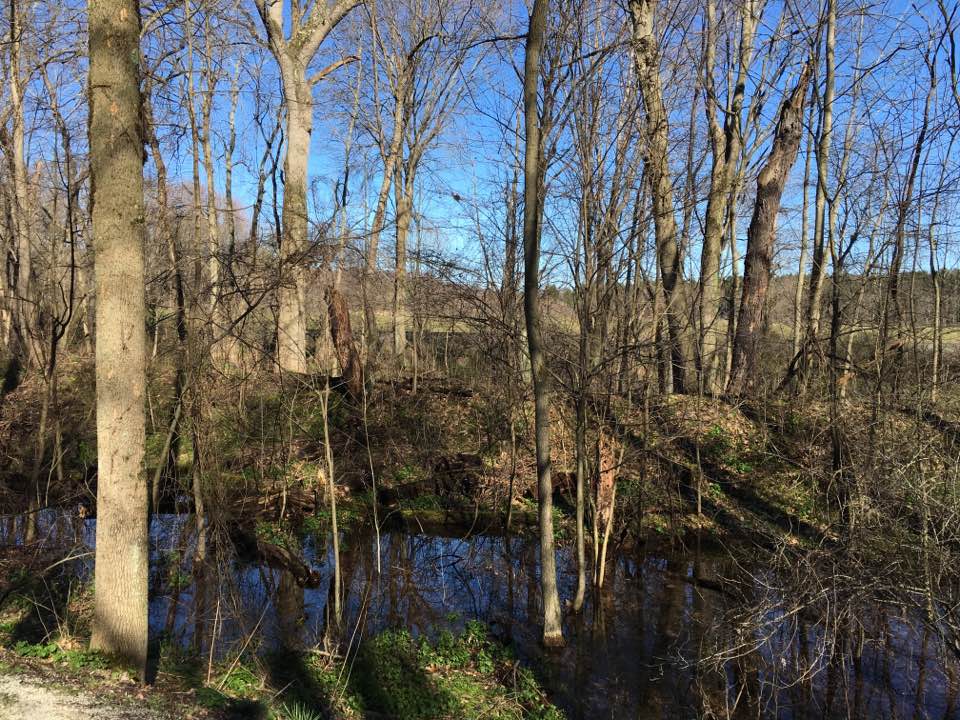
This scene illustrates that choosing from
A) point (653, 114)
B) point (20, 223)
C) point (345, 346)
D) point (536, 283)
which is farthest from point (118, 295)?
point (20, 223)

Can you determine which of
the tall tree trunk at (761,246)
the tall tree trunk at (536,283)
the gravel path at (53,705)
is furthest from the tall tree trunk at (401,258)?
the gravel path at (53,705)

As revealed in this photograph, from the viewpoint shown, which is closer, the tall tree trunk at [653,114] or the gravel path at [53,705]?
the gravel path at [53,705]

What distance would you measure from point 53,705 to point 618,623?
612 cm

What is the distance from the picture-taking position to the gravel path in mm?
4488

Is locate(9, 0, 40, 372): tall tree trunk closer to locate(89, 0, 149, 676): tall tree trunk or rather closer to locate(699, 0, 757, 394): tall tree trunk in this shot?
locate(89, 0, 149, 676): tall tree trunk

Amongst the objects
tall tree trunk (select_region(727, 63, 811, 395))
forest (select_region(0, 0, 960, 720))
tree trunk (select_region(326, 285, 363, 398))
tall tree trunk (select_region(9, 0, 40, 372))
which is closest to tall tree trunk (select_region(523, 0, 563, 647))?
forest (select_region(0, 0, 960, 720))

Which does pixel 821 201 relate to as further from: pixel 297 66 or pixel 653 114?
pixel 297 66

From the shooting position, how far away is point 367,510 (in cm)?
1245

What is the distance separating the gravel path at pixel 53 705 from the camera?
4488mm

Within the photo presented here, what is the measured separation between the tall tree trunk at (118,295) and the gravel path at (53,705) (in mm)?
618

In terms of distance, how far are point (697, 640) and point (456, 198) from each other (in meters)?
6.60

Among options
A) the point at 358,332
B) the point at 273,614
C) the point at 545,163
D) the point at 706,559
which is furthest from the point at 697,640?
the point at 358,332

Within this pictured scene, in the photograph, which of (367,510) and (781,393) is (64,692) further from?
(781,393)

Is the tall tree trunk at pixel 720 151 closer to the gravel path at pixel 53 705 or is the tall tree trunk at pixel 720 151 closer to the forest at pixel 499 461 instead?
the forest at pixel 499 461
